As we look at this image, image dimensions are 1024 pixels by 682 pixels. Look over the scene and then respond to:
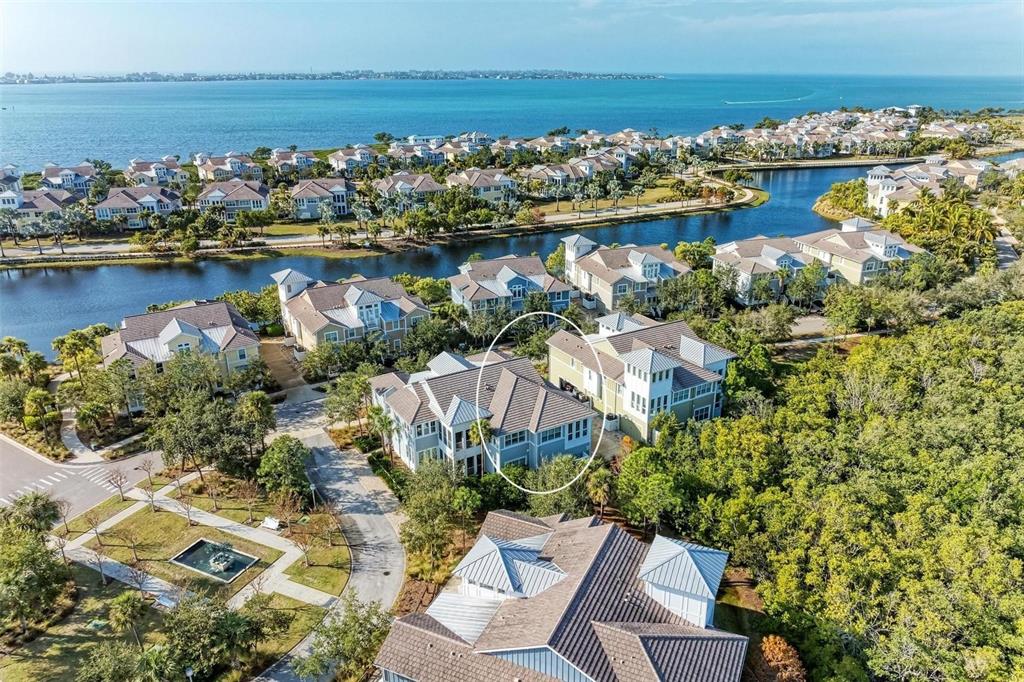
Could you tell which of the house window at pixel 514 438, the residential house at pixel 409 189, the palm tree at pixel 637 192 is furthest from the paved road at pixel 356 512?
the palm tree at pixel 637 192

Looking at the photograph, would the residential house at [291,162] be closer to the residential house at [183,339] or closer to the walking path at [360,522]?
the residential house at [183,339]

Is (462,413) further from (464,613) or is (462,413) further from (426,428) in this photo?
(464,613)

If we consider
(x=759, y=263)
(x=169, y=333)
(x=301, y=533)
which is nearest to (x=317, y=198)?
(x=169, y=333)

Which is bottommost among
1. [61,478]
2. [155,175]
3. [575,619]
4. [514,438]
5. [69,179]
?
[61,478]

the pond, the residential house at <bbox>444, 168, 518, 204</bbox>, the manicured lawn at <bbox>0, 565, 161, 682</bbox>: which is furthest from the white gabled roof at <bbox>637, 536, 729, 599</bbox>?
the residential house at <bbox>444, 168, 518, 204</bbox>

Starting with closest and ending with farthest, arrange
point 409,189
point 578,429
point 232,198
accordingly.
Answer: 1. point 578,429
2. point 232,198
3. point 409,189
